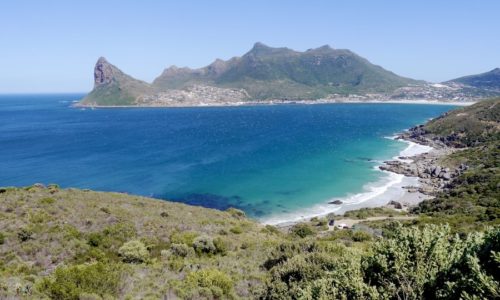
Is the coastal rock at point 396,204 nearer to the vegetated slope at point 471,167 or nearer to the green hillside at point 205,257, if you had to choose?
the vegetated slope at point 471,167

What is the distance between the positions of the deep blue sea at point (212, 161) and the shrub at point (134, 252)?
110 feet

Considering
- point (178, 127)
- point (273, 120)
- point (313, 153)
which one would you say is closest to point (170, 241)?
point (313, 153)

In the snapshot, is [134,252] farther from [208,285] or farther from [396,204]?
[396,204]

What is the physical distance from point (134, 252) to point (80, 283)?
745cm

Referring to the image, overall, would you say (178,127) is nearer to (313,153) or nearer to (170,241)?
(313,153)

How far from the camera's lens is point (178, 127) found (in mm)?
165750

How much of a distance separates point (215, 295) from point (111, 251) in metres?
10.9

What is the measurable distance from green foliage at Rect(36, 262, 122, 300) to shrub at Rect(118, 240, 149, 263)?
615cm

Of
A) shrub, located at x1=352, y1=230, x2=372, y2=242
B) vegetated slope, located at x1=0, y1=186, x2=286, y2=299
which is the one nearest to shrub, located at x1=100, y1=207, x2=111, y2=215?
vegetated slope, located at x1=0, y1=186, x2=286, y2=299

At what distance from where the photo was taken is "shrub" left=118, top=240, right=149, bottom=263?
70.5 feet

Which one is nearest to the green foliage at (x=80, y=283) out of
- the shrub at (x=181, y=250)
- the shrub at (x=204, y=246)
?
the shrub at (x=181, y=250)

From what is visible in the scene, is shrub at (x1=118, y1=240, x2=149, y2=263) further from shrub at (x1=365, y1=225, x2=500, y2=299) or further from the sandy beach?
the sandy beach

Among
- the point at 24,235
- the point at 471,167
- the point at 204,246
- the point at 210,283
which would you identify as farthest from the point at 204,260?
the point at 471,167

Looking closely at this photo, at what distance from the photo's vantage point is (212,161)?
93.9m
